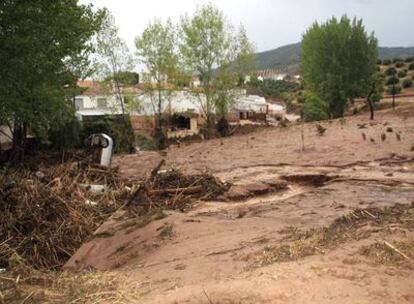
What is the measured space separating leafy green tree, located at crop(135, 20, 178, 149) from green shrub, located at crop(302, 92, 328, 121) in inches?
432

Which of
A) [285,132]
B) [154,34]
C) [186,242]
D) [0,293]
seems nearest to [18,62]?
[186,242]

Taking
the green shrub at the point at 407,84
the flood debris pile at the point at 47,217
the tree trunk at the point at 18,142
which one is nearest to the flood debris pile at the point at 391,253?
the flood debris pile at the point at 47,217

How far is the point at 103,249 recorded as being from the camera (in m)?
8.34

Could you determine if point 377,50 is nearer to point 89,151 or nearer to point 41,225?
point 89,151

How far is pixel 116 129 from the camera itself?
29641mm

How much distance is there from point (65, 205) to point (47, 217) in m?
0.38

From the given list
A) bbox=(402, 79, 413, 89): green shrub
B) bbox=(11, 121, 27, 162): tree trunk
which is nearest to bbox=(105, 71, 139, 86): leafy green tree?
bbox=(11, 121, 27, 162): tree trunk

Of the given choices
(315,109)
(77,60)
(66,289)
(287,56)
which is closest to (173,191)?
(66,289)

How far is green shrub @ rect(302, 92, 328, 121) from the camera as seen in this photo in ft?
130

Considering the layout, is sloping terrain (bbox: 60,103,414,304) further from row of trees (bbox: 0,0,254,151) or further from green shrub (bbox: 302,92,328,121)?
green shrub (bbox: 302,92,328,121)

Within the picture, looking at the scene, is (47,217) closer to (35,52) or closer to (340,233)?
(35,52)

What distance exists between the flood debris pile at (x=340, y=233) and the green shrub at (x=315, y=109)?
3198 centimetres

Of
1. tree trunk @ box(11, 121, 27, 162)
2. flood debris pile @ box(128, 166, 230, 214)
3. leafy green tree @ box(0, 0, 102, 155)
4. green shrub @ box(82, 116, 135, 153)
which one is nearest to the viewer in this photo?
flood debris pile @ box(128, 166, 230, 214)

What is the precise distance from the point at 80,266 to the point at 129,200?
9.77 feet
